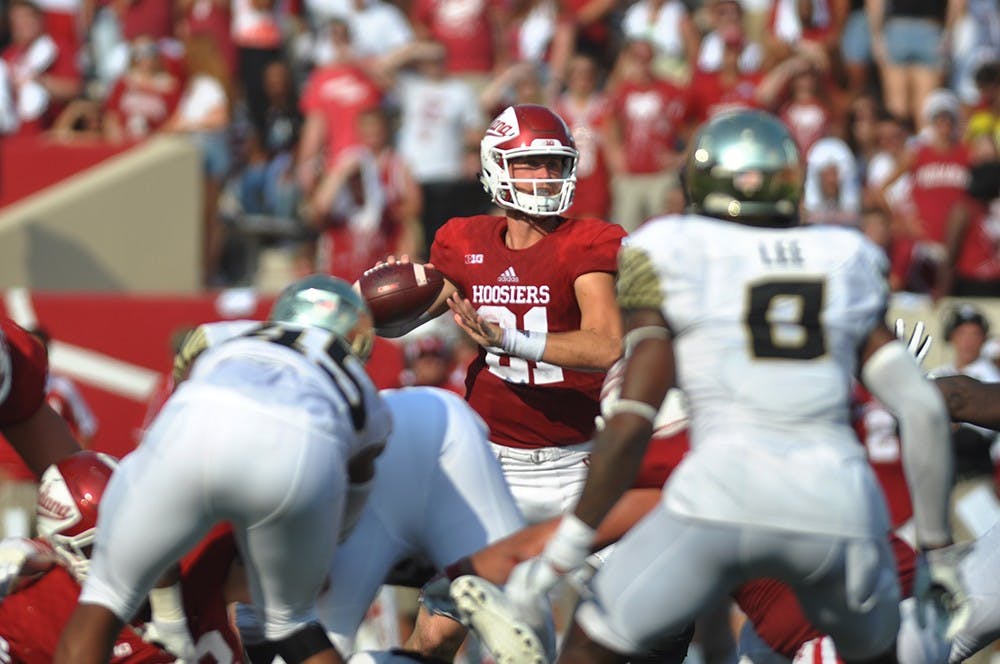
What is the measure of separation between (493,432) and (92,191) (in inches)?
272

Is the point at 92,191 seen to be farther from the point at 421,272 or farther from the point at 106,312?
the point at 421,272

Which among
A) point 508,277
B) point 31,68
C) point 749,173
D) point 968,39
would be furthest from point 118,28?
point 749,173

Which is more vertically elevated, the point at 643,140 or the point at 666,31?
the point at 666,31

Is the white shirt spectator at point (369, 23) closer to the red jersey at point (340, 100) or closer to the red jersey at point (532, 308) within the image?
the red jersey at point (340, 100)

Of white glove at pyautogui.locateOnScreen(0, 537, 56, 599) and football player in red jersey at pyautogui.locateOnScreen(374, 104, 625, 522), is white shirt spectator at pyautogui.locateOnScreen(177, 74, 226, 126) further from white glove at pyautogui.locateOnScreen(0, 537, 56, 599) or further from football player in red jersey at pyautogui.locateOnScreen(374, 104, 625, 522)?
white glove at pyautogui.locateOnScreen(0, 537, 56, 599)

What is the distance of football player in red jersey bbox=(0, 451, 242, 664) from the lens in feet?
16.1

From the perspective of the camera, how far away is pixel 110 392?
35.5 ft

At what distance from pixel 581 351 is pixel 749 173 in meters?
1.36

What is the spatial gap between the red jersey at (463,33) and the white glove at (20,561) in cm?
792

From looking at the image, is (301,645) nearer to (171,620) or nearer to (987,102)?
(171,620)

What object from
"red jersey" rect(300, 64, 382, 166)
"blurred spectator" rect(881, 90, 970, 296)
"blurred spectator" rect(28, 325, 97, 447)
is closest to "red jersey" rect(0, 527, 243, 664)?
"blurred spectator" rect(28, 325, 97, 447)

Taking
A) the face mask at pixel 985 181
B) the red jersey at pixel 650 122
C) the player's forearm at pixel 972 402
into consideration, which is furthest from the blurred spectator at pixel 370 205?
the player's forearm at pixel 972 402

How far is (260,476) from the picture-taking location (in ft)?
14.1

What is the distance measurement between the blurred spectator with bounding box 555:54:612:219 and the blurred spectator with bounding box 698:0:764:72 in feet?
2.34
